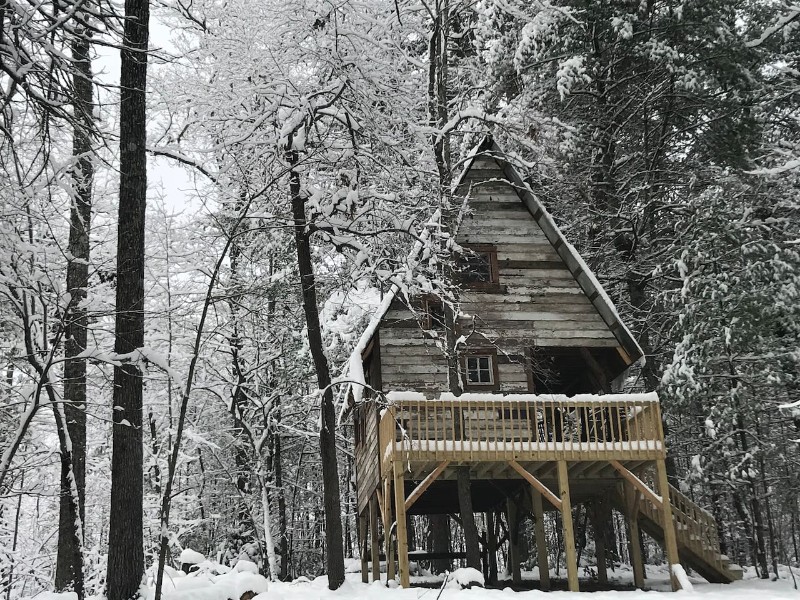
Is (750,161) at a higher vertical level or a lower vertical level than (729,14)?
lower

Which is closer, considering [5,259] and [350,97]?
[5,259]

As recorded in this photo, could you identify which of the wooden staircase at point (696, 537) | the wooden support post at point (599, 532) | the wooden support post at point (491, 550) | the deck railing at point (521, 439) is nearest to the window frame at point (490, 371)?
the deck railing at point (521, 439)

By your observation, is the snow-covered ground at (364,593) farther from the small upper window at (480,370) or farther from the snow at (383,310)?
the small upper window at (480,370)

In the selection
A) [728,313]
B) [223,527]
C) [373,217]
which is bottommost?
[223,527]

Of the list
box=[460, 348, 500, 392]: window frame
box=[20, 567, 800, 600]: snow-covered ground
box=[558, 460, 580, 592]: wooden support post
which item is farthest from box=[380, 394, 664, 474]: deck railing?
box=[20, 567, 800, 600]: snow-covered ground

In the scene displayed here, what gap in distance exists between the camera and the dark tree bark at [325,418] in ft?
47.6

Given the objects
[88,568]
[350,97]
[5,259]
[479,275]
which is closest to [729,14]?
[479,275]

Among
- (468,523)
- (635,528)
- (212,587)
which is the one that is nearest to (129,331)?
(212,587)

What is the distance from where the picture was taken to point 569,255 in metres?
17.2

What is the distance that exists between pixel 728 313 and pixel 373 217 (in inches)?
318

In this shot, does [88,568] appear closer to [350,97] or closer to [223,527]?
[350,97]

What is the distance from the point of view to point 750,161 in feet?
61.2

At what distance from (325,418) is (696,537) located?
322 inches

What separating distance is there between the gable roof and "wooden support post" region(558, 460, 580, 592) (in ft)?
11.1
